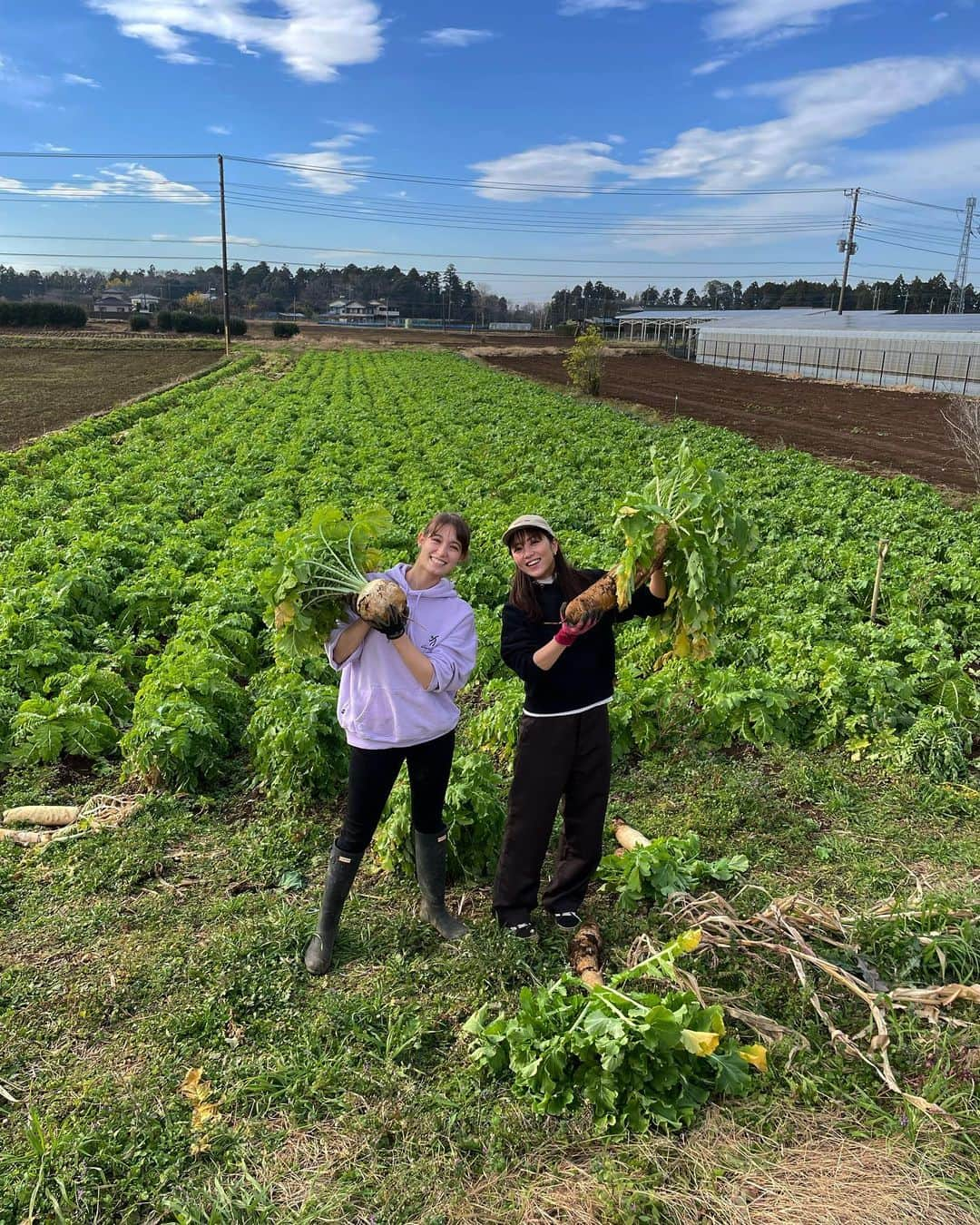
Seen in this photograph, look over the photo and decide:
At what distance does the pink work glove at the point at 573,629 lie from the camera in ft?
12.9

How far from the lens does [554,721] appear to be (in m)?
4.29

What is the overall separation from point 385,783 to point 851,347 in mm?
50193

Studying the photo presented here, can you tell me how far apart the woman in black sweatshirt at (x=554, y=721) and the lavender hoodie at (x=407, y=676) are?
0.90 ft

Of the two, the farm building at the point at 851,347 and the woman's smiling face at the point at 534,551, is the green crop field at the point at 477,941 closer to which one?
the woman's smiling face at the point at 534,551

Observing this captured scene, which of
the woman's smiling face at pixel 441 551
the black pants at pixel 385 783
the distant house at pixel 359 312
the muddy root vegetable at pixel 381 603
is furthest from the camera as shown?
the distant house at pixel 359 312

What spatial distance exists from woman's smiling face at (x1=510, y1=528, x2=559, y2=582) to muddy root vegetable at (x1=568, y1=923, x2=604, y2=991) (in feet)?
6.47

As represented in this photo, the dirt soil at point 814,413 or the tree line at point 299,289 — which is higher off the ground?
the tree line at point 299,289

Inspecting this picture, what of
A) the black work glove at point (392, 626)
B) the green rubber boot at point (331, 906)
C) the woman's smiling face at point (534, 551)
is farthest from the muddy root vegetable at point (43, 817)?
the woman's smiling face at point (534, 551)

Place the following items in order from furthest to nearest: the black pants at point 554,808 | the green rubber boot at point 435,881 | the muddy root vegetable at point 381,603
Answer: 1. the green rubber boot at point 435,881
2. the black pants at point 554,808
3. the muddy root vegetable at point 381,603

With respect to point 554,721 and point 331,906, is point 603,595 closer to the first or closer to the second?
point 554,721

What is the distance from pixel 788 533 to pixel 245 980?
38.7 ft

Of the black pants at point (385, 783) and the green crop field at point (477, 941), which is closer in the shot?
the green crop field at point (477, 941)

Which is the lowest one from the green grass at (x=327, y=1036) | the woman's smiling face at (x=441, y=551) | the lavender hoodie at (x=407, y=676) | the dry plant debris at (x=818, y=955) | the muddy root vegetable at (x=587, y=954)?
the green grass at (x=327, y=1036)

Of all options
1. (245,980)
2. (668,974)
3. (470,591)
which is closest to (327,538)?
(245,980)
